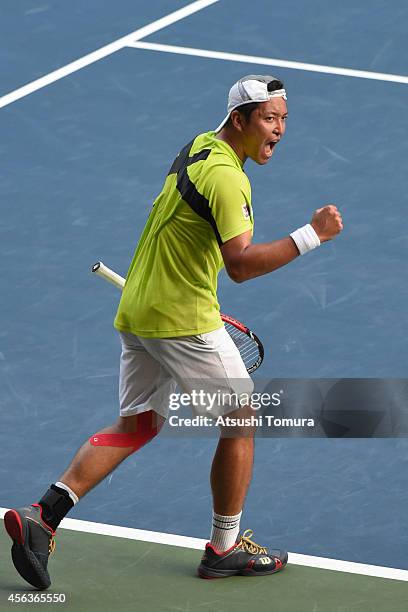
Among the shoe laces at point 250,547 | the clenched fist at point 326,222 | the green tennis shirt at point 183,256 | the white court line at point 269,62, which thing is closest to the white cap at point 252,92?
the green tennis shirt at point 183,256

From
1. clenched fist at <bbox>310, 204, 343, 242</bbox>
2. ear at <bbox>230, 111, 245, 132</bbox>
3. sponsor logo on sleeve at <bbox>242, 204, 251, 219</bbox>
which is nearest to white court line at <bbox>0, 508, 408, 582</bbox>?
clenched fist at <bbox>310, 204, 343, 242</bbox>

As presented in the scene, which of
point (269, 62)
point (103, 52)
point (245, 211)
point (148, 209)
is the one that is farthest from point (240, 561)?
point (103, 52)

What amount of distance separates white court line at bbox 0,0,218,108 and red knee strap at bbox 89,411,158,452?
581cm

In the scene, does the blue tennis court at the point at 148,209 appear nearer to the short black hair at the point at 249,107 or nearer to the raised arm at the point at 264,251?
the raised arm at the point at 264,251

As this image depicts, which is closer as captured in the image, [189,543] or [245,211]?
[245,211]

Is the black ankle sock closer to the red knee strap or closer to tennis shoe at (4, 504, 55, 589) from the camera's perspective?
tennis shoe at (4, 504, 55, 589)

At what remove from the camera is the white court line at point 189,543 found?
724 cm

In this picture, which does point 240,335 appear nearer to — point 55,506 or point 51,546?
point 55,506

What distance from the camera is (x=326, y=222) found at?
21.9 feet

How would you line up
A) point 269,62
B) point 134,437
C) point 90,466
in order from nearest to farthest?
point 90,466 → point 134,437 → point 269,62

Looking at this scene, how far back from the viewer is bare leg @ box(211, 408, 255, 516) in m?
7.11

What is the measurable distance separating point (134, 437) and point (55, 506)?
479 millimetres

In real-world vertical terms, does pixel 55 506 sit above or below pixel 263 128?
below

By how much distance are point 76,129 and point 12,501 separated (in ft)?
15.5
